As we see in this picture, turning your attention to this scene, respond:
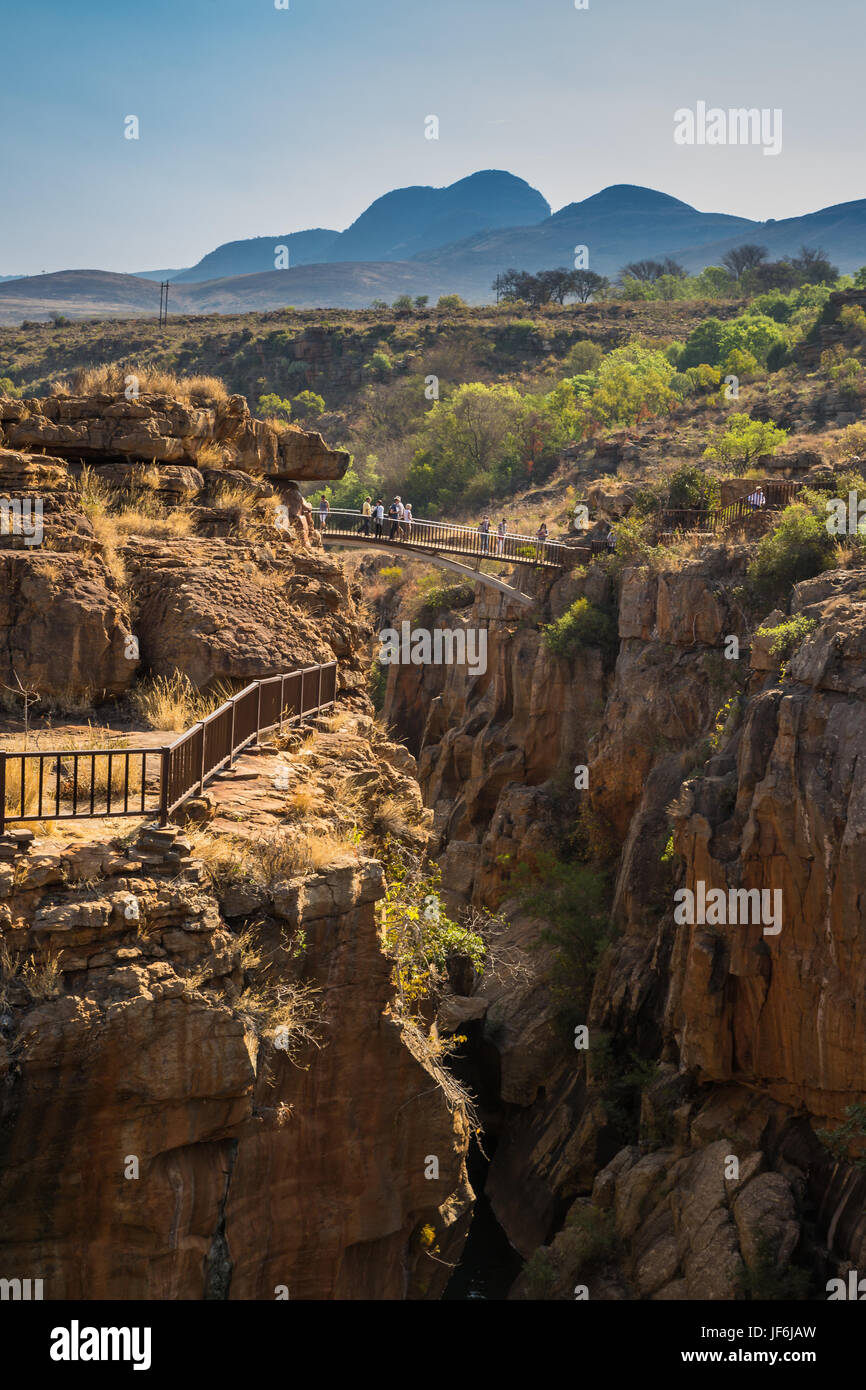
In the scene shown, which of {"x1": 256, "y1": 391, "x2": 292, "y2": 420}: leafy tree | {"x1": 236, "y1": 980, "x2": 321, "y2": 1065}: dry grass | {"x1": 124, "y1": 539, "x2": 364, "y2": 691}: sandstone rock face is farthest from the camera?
{"x1": 256, "y1": 391, "x2": 292, "y2": 420}: leafy tree

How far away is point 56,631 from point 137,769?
2196mm

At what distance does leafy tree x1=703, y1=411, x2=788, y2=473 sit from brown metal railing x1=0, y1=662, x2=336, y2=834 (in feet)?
112

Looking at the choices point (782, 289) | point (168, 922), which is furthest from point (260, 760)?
point (782, 289)

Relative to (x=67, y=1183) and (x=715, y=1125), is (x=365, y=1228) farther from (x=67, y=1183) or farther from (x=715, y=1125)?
(x=715, y=1125)

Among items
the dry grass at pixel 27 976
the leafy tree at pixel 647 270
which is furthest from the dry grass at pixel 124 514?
the leafy tree at pixel 647 270

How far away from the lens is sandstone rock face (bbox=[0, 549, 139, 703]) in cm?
1252

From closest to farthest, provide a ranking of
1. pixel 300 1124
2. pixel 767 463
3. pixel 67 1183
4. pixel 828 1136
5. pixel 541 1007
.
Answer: pixel 67 1183 < pixel 300 1124 < pixel 828 1136 < pixel 541 1007 < pixel 767 463

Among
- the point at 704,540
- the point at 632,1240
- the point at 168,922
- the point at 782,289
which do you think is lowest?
the point at 632,1240

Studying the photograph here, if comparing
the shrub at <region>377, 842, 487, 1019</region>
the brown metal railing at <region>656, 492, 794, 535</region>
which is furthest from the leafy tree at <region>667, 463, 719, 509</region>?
the shrub at <region>377, 842, 487, 1019</region>

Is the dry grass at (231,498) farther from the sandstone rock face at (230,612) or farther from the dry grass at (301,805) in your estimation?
the dry grass at (301,805)

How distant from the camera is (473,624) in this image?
4391 centimetres

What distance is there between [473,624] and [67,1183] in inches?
1413

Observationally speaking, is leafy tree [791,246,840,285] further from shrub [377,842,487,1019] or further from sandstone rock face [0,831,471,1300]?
sandstone rock face [0,831,471,1300]

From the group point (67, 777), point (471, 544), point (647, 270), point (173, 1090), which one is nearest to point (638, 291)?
point (647, 270)
